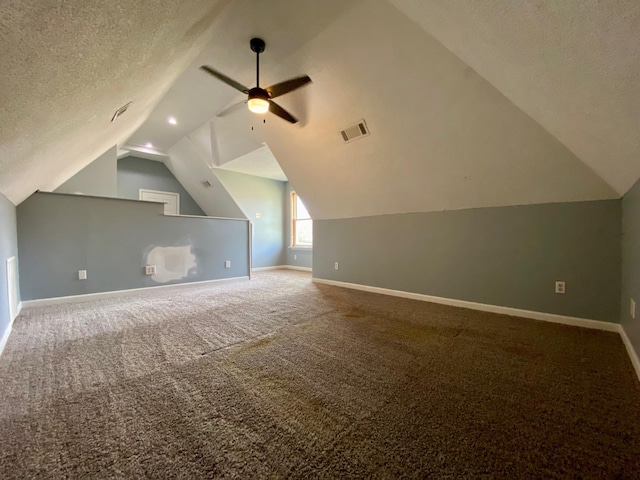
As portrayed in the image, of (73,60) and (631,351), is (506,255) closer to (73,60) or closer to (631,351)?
(631,351)

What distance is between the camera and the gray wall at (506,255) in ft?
7.65

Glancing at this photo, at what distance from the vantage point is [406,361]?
66.8 inches

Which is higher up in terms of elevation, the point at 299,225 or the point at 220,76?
the point at 220,76

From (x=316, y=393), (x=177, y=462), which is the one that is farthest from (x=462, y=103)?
(x=177, y=462)

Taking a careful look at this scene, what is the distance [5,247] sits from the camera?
2254mm

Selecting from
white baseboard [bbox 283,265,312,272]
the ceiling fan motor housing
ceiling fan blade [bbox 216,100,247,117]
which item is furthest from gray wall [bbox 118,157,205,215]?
the ceiling fan motor housing

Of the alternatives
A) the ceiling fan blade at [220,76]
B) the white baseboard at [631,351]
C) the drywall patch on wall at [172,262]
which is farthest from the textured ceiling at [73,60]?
the white baseboard at [631,351]

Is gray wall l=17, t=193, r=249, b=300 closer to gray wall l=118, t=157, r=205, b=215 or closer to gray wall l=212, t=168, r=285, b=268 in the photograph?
gray wall l=212, t=168, r=285, b=268

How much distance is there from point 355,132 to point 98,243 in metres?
3.69

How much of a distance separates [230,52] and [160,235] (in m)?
2.77

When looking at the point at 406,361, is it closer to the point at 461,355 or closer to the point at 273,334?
the point at 461,355

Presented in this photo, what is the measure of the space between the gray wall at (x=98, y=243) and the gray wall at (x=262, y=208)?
1.79 meters

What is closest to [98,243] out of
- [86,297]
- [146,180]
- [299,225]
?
[86,297]

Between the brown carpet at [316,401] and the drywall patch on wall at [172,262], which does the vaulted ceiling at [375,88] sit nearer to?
the brown carpet at [316,401]
